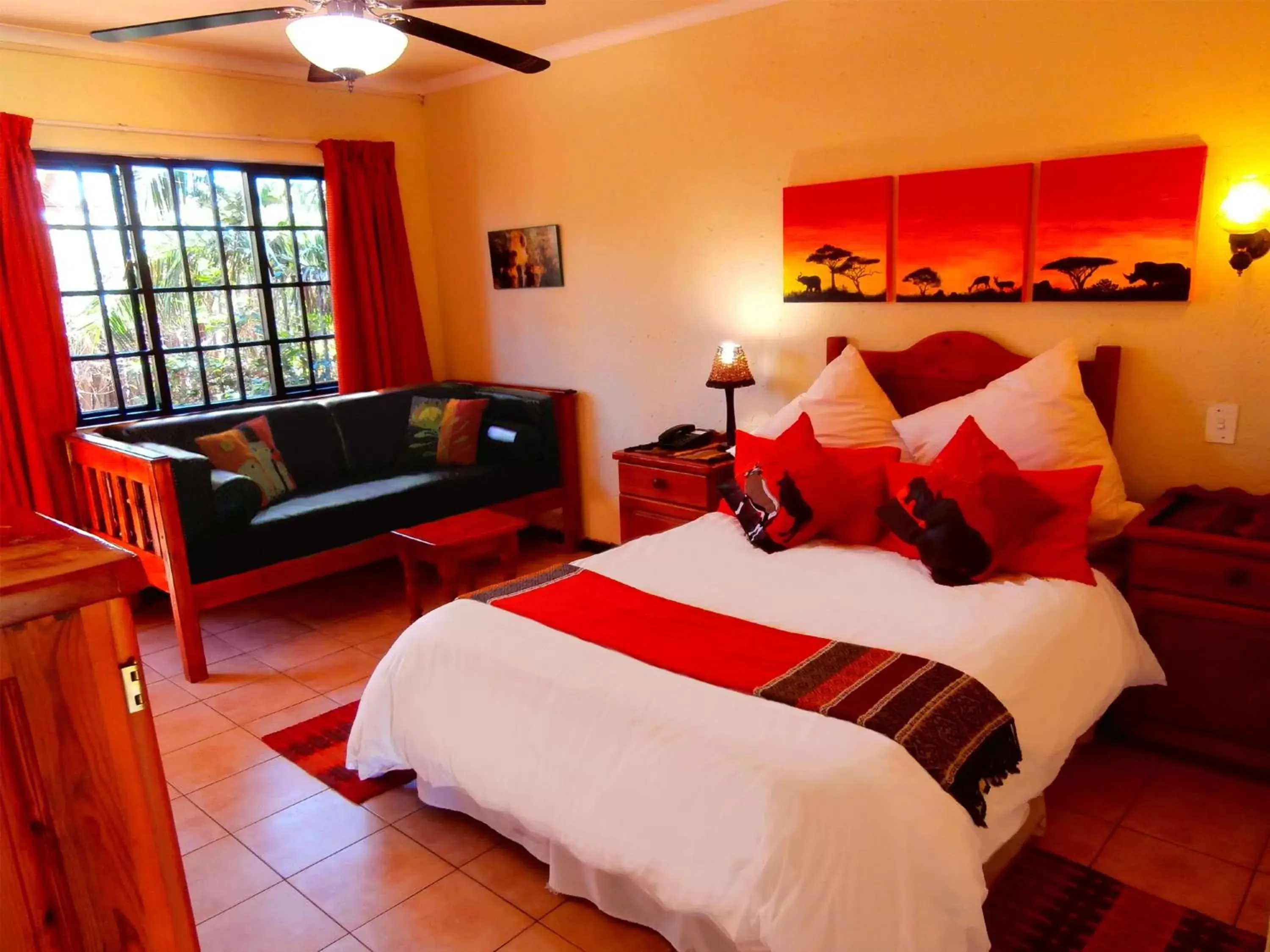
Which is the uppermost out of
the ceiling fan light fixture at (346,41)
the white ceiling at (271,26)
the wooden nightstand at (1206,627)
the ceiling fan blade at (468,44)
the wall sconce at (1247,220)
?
the white ceiling at (271,26)

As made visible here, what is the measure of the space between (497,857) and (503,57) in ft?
7.49

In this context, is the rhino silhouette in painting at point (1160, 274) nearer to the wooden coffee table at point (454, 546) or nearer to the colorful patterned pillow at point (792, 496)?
the colorful patterned pillow at point (792, 496)

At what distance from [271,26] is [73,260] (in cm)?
143

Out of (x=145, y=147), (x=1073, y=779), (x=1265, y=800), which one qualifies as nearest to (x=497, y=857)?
(x=1073, y=779)

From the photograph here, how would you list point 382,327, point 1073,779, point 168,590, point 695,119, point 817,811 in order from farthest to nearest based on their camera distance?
point 382,327 < point 695,119 < point 168,590 < point 1073,779 < point 817,811

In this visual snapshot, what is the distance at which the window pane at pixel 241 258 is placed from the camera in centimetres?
461

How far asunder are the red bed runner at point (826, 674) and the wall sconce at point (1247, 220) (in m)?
1.68

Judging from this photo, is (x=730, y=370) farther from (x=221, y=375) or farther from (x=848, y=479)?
(x=221, y=375)

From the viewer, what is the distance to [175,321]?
445 cm

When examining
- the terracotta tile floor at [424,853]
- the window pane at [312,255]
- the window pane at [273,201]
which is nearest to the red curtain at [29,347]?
the window pane at [273,201]

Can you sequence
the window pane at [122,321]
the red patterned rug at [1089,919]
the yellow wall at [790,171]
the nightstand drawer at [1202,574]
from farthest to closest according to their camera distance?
1. the window pane at [122,321]
2. the yellow wall at [790,171]
3. the nightstand drawer at [1202,574]
4. the red patterned rug at [1089,919]

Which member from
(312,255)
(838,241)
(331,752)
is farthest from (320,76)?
(312,255)

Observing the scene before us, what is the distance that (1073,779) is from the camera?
258cm

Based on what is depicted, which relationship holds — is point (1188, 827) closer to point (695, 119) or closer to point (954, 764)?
point (954, 764)
